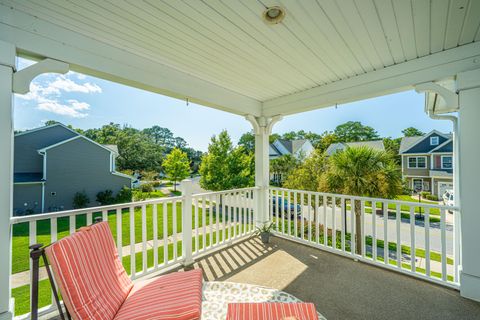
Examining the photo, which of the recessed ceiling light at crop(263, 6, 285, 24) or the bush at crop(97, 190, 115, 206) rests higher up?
the recessed ceiling light at crop(263, 6, 285, 24)

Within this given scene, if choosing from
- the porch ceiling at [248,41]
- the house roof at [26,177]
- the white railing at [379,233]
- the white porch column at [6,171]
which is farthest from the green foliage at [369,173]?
the house roof at [26,177]

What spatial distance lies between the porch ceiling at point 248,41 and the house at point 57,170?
4.25 m

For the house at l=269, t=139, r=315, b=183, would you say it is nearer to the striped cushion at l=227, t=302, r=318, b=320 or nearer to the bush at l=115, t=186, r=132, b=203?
the bush at l=115, t=186, r=132, b=203

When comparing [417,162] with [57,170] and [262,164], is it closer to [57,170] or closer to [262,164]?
[262,164]

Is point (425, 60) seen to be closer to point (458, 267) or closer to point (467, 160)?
point (467, 160)

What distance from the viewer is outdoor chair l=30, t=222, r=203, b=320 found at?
118 cm

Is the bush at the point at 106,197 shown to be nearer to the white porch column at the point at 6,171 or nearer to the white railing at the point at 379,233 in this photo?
the white railing at the point at 379,233

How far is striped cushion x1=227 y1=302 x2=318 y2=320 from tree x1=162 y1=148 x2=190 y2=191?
39.8 feet

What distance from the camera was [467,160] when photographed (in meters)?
2.19

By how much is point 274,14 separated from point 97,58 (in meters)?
1.86

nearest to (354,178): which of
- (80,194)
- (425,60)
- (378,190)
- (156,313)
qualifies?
(378,190)

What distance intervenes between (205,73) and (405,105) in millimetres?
21604

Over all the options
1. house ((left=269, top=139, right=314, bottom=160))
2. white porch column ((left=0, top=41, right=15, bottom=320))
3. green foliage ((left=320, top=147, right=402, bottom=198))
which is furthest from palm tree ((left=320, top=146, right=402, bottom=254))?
house ((left=269, top=139, right=314, bottom=160))

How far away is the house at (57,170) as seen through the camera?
5.85 metres
